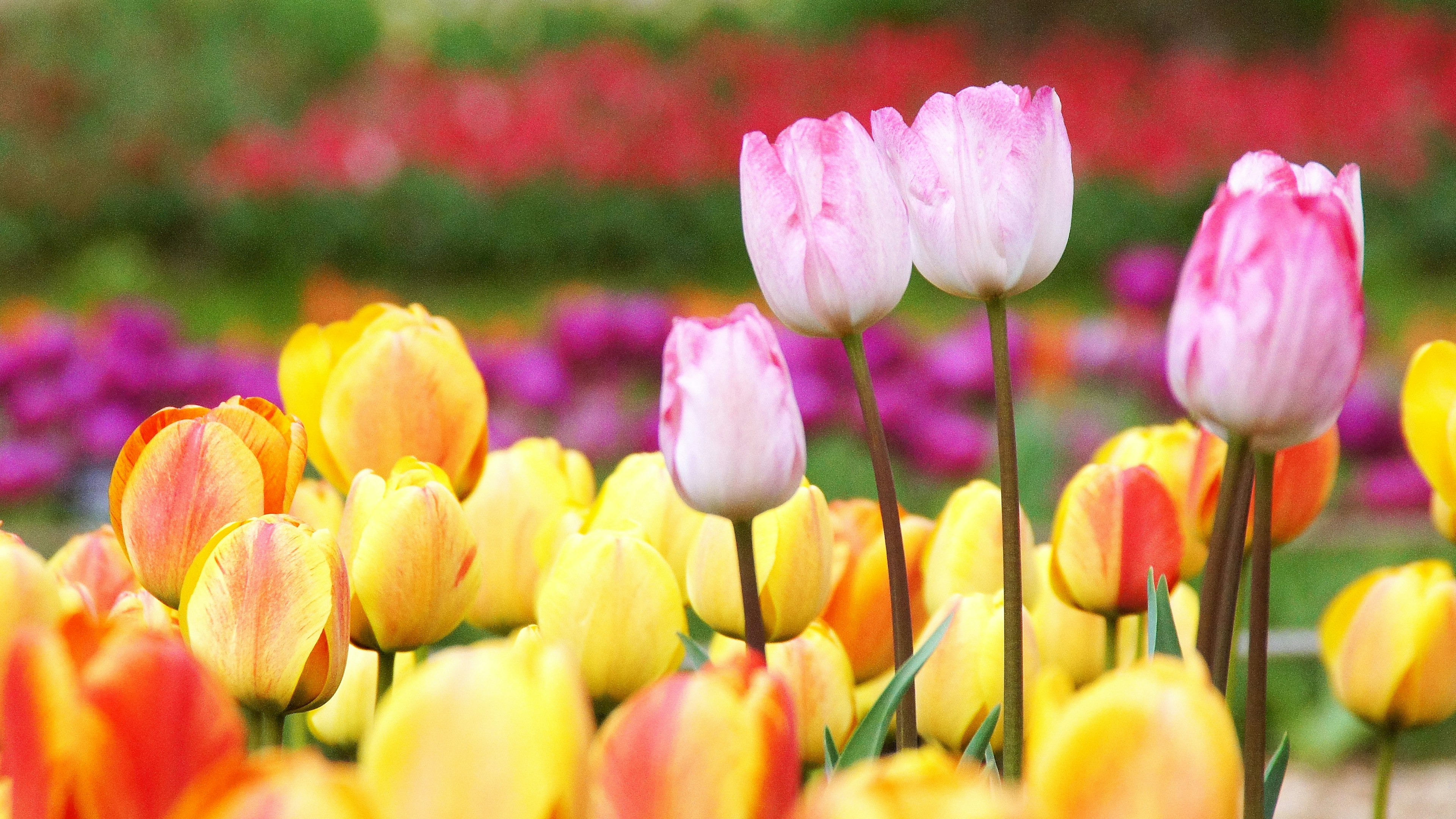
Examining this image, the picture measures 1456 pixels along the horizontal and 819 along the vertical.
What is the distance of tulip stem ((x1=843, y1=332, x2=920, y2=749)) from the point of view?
1.48ft

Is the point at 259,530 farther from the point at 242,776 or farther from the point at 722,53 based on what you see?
the point at 722,53

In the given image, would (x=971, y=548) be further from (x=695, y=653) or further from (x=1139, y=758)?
(x=1139, y=758)

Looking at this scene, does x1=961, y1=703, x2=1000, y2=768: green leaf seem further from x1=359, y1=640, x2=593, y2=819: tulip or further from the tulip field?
x1=359, y1=640, x2=593, y2=819: tulip

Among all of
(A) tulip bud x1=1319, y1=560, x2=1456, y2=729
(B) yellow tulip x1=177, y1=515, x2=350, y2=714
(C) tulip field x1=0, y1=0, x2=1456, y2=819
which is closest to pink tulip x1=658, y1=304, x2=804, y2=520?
(C) tulip field x1=0, y1=0, x2=1456, y2=819

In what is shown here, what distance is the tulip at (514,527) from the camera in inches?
22.7

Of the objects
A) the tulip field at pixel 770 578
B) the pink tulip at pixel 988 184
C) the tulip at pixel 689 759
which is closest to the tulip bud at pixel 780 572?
the tulip field at pixel 770 578

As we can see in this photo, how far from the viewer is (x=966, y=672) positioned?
0.51 meters

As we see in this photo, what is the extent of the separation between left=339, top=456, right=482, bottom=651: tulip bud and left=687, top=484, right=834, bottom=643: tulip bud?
88mm

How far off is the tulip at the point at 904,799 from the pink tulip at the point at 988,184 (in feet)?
0.72

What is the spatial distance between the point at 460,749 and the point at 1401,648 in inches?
17.0

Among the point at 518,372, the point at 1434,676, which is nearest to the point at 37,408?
the point at 518,372


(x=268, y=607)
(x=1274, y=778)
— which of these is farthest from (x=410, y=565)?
(x=1274, y=778)

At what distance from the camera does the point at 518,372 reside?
2.09m

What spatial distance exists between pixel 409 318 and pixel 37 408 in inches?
56.9
